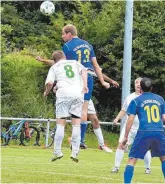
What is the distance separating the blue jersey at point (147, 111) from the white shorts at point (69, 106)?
1.83 m

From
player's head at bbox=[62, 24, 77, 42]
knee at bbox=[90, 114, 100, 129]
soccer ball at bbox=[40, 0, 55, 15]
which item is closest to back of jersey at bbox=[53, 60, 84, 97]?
player's head at bbox=[62, 24, 77, 42]

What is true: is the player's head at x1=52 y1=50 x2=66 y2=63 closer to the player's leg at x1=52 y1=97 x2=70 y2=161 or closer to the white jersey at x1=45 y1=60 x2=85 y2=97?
the white jersey at x1=45 y1=60 x2=85 y2=97

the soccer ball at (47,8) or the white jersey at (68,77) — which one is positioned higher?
the soccer ball at (47,8)

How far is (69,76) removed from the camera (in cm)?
1312

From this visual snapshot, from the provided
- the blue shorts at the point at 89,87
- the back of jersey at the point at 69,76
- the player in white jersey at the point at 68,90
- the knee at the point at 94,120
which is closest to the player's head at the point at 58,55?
the player in white jersey at the point at 68,90

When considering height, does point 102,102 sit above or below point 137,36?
below

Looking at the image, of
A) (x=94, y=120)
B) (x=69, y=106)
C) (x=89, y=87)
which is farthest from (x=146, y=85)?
(x=94, y=120)

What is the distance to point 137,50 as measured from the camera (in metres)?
34.3

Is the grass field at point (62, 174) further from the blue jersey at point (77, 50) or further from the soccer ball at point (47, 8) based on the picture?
the soccer ball at point (47, 8)

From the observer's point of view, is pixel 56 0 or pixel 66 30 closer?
pixel 66 30

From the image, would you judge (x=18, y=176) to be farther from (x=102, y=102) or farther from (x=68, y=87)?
(x=102, y=102)

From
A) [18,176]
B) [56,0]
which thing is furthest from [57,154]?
[56,0]

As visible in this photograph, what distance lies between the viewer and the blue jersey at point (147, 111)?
37.9ft

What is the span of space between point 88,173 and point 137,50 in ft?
66.3
